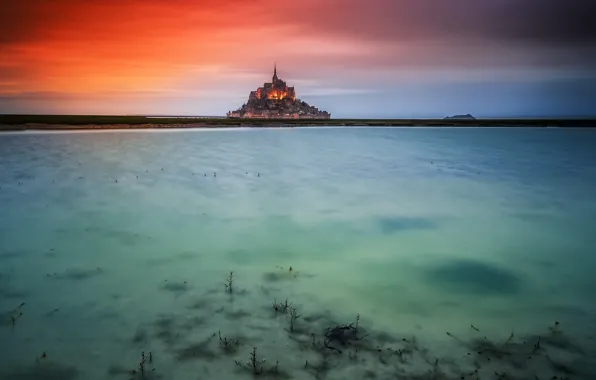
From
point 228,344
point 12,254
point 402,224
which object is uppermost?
point 228,344

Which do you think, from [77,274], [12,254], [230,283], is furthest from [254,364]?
[12,254]

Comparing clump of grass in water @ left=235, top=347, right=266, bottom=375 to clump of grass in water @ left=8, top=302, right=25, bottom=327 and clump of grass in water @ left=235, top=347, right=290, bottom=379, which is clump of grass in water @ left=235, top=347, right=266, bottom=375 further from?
clump of grass in water @ left=8, top=302, right=25, bottom=327

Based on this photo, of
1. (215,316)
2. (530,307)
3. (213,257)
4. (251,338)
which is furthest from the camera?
(213,257)

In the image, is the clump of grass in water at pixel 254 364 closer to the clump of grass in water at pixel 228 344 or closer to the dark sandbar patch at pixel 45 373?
the clump of grass in water at pixel 228 344

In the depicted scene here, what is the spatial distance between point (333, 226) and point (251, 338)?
7.27m

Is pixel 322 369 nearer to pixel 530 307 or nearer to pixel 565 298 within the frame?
pixel 530 307

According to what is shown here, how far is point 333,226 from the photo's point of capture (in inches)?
484

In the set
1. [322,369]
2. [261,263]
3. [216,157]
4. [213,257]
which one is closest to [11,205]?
[213,257]

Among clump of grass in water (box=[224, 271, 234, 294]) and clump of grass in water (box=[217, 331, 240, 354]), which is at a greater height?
clump of grass in water (box=[217, 331, 240, 354])

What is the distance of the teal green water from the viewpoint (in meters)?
4.93

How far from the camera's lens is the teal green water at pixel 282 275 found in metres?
4.93

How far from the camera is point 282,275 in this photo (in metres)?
7.96

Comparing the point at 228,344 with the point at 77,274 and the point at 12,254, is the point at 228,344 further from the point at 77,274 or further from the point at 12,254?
the point at 12,254

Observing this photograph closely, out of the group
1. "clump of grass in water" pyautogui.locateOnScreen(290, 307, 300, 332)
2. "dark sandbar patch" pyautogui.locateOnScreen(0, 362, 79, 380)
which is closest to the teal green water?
"dark sandbar patch" pyautogui.locateOnScreen(0, 362, 79, 380)
